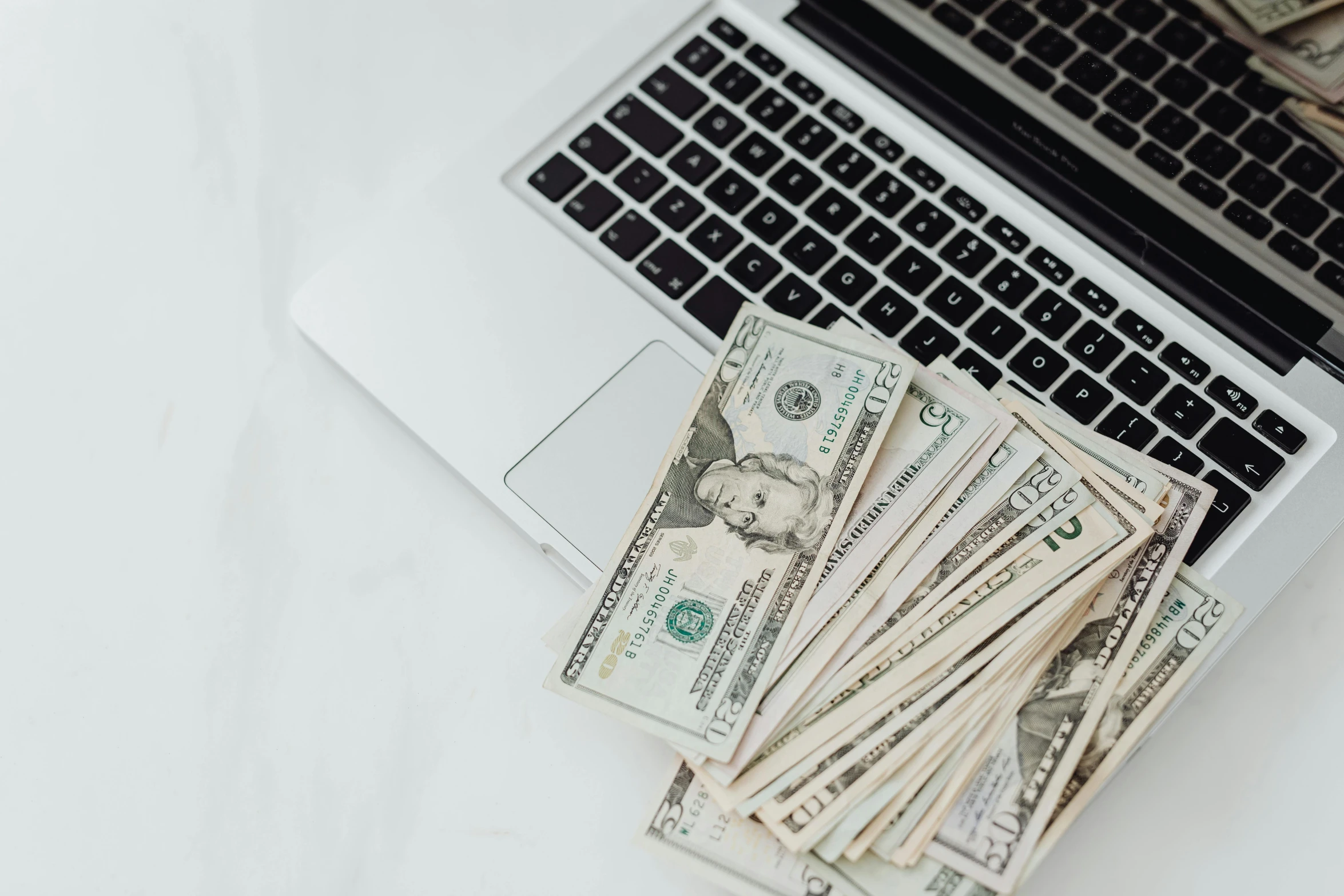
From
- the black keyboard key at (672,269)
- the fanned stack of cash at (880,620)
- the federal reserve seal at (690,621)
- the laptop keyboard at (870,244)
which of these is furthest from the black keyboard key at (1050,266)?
the federal reserve seal at (690,621)

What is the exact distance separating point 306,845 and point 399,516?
0.71 feet

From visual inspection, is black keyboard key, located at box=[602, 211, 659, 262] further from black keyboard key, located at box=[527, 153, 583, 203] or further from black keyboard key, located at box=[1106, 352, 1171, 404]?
black keyboard key, located at box=[1106, 352, 1171, 404]

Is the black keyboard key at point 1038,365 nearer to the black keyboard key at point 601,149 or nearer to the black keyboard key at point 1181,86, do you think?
the black keyboard key at point 1181,86

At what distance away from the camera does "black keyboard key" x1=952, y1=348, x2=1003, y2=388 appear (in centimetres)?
72

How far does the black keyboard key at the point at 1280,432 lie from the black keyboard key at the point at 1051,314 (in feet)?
0.43

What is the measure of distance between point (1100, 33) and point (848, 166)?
189mm

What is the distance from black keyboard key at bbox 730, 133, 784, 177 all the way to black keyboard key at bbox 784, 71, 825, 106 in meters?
0.05

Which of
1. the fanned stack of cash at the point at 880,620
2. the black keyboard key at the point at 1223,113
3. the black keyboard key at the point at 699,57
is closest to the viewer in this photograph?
the fanned stack of cash at the point at 880,620

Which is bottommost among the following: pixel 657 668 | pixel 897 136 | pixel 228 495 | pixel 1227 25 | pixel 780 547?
pixel 228 495

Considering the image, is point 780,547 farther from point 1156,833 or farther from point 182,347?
point 182,347

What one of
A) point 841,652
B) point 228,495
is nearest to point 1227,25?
point 841,652

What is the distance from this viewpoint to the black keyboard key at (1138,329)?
0.72 metres

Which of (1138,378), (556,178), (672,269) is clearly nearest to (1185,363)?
(1138,378)

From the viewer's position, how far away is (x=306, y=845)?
68 cm
